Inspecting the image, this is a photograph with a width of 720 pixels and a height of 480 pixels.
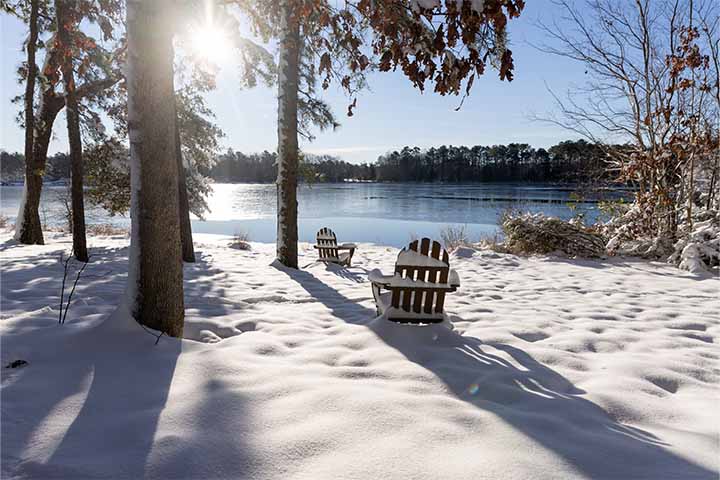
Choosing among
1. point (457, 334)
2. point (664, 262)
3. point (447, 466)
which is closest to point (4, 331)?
point (447, 466)

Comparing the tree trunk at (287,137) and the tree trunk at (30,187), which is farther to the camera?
the tree trunk at (30,187)

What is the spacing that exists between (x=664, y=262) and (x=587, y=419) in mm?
8980

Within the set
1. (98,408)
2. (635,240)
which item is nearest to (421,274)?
(98,408)

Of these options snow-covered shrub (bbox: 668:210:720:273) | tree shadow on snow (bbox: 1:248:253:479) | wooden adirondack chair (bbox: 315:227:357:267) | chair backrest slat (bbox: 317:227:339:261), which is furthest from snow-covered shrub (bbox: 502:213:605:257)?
tree shadow on snow (bbox: 1:248:253:479)

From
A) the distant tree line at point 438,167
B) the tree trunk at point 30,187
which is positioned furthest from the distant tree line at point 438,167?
the tree trunk at point 30,187

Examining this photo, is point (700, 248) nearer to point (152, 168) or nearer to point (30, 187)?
point (152, 168)

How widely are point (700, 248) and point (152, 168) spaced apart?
33.9 feet

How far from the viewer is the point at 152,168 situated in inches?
113

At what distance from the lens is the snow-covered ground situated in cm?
163

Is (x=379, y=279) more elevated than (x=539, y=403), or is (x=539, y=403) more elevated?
(x=379, y=279)

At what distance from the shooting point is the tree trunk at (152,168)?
9.21ft

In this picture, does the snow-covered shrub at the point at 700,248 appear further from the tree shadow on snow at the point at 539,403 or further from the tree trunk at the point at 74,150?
the tree trunk at the point at 74,150

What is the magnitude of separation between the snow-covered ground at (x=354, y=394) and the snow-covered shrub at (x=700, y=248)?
3.91 meters

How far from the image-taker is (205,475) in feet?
4.98
